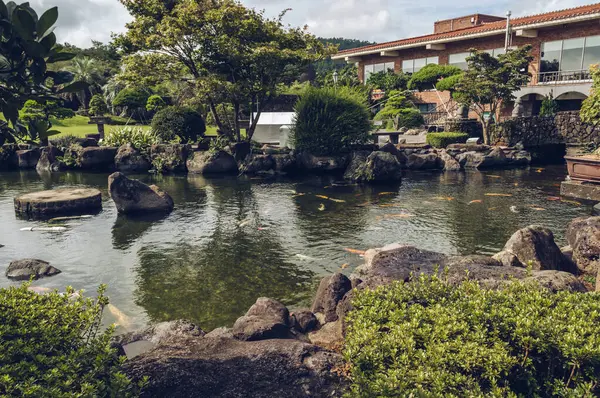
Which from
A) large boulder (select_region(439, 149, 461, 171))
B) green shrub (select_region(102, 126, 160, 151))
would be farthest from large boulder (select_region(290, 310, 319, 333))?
green shrub (select_region(102, 126, 160, 151))

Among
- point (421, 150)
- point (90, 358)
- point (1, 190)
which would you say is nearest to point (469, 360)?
point (90, 358)

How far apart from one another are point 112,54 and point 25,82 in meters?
50.4

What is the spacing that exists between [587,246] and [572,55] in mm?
29405

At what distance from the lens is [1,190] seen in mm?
18516

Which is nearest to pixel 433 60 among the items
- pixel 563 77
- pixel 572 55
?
pixel 563 77

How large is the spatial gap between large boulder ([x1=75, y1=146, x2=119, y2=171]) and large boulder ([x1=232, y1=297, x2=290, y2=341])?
19.9m

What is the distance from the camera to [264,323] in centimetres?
572

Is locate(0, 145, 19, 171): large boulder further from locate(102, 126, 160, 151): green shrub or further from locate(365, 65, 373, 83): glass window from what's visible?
locate(365, 65, 373, 83): glass window

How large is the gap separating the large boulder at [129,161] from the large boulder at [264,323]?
18.9 m

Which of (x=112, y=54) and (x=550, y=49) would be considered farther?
(x=112, y=54)

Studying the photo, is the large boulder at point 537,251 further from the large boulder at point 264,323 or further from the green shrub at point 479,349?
the large boulder at point 264,323

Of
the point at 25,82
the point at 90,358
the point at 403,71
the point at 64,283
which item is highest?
the point at 403,71

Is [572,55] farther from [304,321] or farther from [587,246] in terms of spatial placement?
[304,321]

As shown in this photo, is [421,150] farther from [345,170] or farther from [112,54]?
[112,54]
